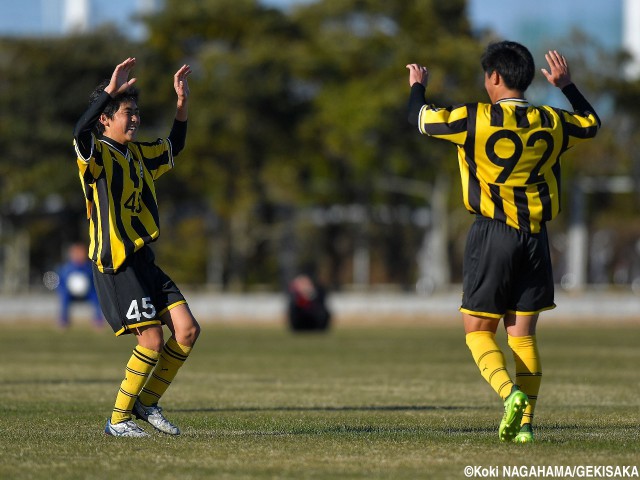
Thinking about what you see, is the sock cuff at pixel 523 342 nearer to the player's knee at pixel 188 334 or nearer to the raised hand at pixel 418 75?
the raised hand at pixel 418 75

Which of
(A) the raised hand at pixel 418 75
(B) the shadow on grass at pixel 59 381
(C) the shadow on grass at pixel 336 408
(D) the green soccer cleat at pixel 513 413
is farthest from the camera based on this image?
(B) the shadow on grass at pixel 59 381

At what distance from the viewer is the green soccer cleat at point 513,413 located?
7.38 m

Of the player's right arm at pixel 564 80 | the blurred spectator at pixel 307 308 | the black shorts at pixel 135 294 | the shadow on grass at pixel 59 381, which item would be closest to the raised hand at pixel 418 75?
the player's right arm at pixel 564 80

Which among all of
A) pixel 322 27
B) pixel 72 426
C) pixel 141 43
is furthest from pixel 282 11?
pixel 72 426

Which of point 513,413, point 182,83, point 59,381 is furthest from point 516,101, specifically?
point 59,381

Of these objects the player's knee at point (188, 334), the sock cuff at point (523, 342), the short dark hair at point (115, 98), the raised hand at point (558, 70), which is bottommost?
the player's knee at point (188, 334)

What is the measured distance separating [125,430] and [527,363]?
8.12 feet

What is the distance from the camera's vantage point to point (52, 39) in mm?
51094

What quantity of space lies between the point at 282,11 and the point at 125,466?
1844 inches

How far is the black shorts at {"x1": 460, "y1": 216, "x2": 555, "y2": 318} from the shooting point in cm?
790

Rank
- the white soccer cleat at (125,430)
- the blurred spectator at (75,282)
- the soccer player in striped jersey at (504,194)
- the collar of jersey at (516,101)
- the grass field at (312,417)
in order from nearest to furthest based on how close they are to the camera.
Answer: the grass field at (312,417) < the soccer player in striped jersey at (504,194) < the collar of jersey at (516,101) < the white soccer cleat at (125,430) < the blurred spectator at (75,282)

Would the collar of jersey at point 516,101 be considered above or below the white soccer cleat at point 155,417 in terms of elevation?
above

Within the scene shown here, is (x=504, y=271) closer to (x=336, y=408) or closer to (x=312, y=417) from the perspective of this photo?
(x=312, y=417)

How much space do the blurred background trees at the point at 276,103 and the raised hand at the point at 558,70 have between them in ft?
123
